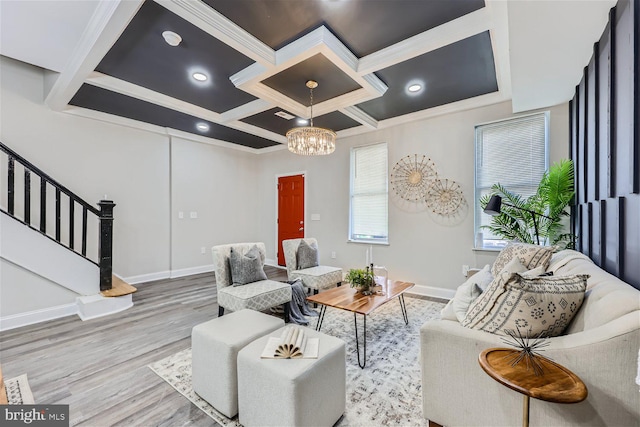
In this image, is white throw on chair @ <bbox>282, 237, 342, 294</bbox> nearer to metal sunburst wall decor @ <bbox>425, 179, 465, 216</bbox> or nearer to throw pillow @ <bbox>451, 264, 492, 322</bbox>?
metal sunburst wall decor @ <bbox>425, 179, 465, 216</bbox>

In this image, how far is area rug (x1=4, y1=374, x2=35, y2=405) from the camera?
1.72 metres

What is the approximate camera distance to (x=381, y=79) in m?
3.15

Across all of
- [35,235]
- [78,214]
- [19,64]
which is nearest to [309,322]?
[35,235]

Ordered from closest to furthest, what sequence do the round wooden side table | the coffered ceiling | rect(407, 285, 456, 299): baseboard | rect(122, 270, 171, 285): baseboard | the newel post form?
the round wooden side table < the coffered ceiling < the newel post < rect(407, 285, 456, 299): baseboard < rect(122, 270, 171, 285): baseboard

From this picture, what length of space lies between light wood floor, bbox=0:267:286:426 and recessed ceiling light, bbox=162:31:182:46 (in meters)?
2.76

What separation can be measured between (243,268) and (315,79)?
2.29m

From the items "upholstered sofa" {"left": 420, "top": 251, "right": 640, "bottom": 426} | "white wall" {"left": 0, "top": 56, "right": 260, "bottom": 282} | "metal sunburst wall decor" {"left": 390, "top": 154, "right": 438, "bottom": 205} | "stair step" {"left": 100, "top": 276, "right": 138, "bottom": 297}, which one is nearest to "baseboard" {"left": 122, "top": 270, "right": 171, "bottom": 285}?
"white wall" {"left": 0, "top": 56, "right": 260, "bottom": 282}

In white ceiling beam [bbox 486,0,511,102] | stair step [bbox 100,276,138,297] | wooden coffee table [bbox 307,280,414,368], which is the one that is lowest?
stair step [bbox 100,276,138,297]

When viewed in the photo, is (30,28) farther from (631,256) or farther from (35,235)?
(631,256)

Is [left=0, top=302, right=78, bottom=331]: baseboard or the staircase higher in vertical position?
the staircase

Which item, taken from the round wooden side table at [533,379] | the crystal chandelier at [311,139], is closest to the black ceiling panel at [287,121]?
the crystal chandelier at [311,139]

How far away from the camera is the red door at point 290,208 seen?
565 cm


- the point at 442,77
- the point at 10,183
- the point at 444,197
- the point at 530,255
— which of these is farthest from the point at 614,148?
the point at 10,183

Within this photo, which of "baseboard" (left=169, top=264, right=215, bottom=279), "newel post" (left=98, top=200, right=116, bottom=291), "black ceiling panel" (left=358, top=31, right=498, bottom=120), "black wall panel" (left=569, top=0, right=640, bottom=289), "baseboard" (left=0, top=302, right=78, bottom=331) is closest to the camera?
"black wall panel" (left=569, top=0, right=640, bottom=289)
